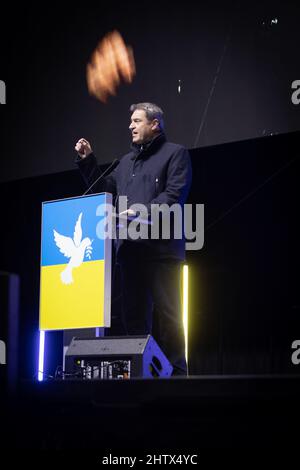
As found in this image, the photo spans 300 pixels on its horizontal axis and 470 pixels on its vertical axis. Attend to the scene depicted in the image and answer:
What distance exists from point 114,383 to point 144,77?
2.84 m

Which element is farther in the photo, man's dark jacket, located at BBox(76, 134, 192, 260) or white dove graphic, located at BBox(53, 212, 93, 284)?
white dove graphic, located at BBox(53, 212, 93, 284)

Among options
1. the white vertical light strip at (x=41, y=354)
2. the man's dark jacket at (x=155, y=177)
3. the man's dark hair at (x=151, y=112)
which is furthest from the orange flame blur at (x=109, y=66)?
the white vertical light strip at (x=41, y=354)

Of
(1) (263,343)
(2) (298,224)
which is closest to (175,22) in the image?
(2) (298,224)

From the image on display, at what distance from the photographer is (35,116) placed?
5.05 m

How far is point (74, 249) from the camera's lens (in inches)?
149

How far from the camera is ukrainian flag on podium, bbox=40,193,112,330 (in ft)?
11.9

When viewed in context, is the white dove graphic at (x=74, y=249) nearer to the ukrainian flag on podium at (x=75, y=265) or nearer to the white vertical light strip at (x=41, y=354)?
the ukrainian flag on podium at (x=75, y=265)

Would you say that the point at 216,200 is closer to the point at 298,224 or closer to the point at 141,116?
the point at 298,224

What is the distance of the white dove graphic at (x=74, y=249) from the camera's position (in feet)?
12.2

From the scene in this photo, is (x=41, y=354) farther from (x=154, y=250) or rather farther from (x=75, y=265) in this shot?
→ (x=154, y=250)

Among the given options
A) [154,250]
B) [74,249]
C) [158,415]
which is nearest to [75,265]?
[74,249]

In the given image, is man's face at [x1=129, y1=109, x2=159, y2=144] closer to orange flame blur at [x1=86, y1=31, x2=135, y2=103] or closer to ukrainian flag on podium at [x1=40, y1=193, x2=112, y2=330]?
ukrainian flag on podium at [x1=40, y1=193, x2=112, y2=330]

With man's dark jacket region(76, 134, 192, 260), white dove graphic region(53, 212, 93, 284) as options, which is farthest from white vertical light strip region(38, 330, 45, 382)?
man's dark jacket region(76, 134, 192, 260)

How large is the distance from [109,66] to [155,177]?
1340 mm
